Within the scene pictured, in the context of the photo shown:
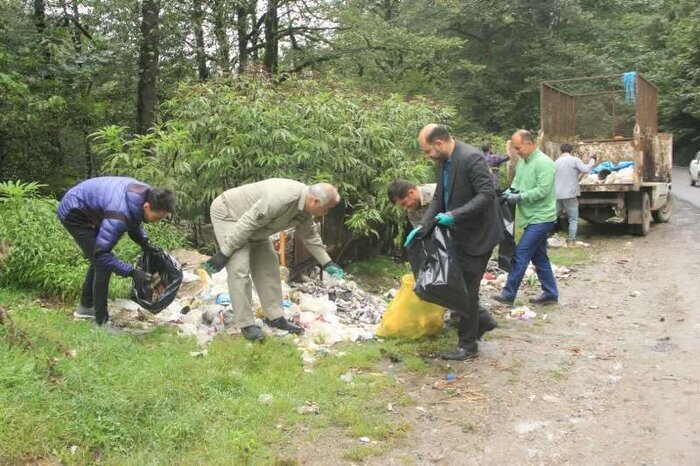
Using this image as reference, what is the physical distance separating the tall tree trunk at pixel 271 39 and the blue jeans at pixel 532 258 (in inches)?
447

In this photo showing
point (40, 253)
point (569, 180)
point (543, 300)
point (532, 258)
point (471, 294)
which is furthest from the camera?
point (569, 180)

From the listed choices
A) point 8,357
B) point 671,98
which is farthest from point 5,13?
point 671,98

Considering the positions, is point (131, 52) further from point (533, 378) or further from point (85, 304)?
point (533, 378)

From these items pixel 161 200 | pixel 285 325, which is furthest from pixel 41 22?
pixel 285 325

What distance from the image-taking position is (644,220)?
11.1m

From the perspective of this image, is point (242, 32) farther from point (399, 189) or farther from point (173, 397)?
point (173, 397)

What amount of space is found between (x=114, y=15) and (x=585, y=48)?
18.8 meters

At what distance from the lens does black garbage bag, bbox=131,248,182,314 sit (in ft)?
16.1

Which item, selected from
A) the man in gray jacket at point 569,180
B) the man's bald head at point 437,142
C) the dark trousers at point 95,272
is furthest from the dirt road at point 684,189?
the dark trousers at point 95,272

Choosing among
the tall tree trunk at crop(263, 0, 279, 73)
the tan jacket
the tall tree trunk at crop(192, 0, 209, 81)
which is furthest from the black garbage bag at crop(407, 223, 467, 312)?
the tall tree trunk at crop(263, 0, 279, 73)

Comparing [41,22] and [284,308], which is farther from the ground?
[41,22]

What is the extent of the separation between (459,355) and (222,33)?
11.2 metres

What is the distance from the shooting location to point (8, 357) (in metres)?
3.87

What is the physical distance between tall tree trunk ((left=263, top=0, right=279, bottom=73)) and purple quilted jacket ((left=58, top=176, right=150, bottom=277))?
12090 mm
